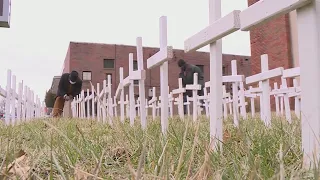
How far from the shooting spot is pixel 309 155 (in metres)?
1.42

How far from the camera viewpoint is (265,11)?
161 cm

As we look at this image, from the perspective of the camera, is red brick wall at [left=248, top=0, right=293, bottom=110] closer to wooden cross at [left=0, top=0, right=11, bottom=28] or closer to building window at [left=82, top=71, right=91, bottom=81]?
wooden cross at [left=0, top=0, right=11, bottom=28]

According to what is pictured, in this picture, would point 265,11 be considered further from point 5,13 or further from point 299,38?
point 5,13

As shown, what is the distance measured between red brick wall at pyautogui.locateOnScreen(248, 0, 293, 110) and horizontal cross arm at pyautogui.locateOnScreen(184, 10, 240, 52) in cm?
1361

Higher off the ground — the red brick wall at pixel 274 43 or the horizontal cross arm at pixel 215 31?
the red brick wall at pixel 274 43

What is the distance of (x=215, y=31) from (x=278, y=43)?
1543 cm

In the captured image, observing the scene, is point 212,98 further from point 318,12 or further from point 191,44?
point 318,12

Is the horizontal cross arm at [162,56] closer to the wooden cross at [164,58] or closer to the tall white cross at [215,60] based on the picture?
the wooden cross at [164,58]

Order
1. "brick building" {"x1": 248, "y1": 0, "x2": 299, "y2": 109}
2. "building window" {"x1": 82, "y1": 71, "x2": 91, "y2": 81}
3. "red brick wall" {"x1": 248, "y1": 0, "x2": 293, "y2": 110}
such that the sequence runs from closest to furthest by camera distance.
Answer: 1. "brick building" {"x1": 248, "y1": 0, "x2": 299, "y2": 109}
2. "red brick wall" {"x1": 248, "y1": 0, "x2": 293, "y2": 110}
3. "building window" {"x1": 82, "y1": 71, "x2": 91, "y2": 81}

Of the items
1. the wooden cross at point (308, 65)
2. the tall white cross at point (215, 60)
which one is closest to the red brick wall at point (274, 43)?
the tall white cross at point (215, 60)

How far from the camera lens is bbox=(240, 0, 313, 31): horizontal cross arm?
1.46m

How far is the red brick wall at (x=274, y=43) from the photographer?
16125mm

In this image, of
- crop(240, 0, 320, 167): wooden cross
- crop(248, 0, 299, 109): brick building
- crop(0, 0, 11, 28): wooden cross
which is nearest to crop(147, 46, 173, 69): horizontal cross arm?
crop(240, 0, 320, 167): wooden cross

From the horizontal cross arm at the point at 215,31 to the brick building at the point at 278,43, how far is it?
13.5m
